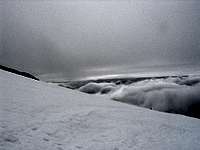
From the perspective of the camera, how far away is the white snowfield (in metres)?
2.64

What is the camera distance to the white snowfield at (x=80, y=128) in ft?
8.66

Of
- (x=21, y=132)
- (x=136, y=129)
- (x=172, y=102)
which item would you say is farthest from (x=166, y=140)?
(x=172, y=102)

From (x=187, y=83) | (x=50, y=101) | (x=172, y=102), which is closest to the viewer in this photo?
(x=50, y=101)

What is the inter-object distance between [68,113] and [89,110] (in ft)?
1.57

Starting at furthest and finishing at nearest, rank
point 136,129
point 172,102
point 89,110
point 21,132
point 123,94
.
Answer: point 123,94 < point 172,102 < point 89,110 < point 136,129 < point 21,132

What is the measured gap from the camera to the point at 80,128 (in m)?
3.23

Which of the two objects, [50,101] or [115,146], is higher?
[50,101]

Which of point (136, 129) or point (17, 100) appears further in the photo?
point (17, 100)

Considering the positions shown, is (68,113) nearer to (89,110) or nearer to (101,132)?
(89,110)

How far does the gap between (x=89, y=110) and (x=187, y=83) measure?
119 metres

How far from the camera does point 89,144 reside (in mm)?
2742

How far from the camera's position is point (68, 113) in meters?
Answer: 3.91

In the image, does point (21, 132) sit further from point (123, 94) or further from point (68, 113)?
point (123, 94)

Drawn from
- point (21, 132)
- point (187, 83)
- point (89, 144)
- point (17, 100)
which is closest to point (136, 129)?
point (89, 144)
